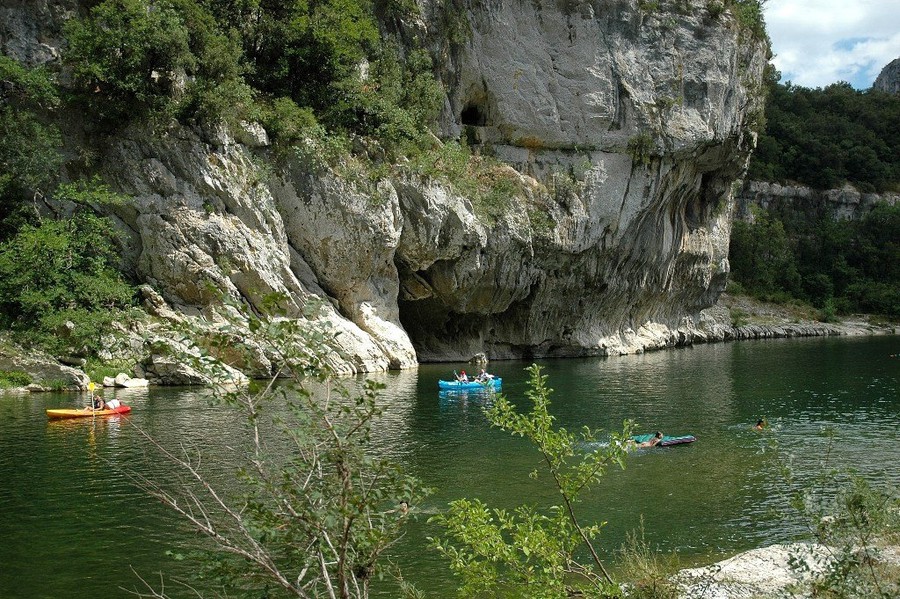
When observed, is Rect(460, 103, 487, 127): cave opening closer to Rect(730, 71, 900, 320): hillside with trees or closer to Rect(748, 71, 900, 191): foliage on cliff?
Rect(730, 71, 900, 320): hillside with trees

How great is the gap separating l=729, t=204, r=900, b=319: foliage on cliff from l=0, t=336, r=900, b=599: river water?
1952 inches

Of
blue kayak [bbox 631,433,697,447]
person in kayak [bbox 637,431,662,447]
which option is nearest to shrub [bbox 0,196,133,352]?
blue kayak [bbox 631,433,697,447]

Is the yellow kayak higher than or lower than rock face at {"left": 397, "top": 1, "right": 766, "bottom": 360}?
lower

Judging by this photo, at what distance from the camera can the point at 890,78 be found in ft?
436

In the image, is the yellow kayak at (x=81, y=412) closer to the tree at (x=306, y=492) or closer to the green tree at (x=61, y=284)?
the green tree at (x=61, y=284)

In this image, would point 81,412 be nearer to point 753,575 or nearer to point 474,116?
point 753,575

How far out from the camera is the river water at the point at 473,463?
38.3 feet

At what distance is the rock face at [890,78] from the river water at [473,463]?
117 m

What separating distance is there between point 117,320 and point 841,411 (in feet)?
88.5

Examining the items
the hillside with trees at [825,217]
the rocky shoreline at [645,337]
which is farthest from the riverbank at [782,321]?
the hillside with trees at [825,217]

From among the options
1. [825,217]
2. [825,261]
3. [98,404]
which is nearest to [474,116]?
[98,404]

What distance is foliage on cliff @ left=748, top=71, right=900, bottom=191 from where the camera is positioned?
9150 centimetres

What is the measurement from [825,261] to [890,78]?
6630 centimetres

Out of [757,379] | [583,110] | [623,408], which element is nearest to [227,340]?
[623,408]
